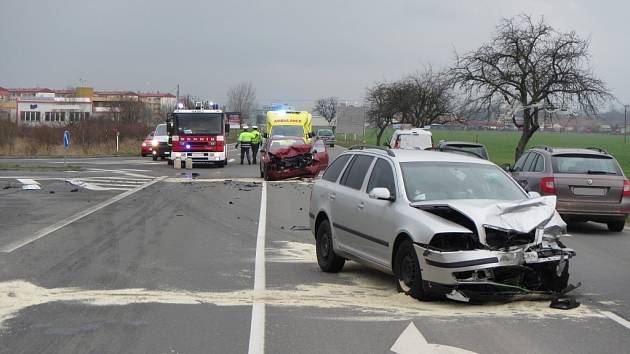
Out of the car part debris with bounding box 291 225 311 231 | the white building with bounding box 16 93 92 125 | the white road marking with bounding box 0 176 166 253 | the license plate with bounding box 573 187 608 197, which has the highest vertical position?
the white building with bounding box 16 93 92 125

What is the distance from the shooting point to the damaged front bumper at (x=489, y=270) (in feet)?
22.5

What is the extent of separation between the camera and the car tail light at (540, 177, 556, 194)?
13.6 meters

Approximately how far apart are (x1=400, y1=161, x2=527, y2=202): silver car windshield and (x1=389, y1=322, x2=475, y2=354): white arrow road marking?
1.96 metres

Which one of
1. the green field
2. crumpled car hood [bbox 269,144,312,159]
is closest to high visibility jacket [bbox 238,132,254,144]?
crumpled car hood [bbox 269,144,312,159]

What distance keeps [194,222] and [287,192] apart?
7212 mm

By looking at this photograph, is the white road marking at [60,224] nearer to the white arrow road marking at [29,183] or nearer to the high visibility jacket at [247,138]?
the white arrow road marking at [29,183]

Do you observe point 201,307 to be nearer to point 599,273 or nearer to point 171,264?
point 171,264

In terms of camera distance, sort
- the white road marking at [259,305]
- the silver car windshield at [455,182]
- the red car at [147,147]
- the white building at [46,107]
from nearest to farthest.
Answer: the white road marking at [259,305] < the silver car windshield at [455,182] < the red car at [147,147] < the white building at [46,107]

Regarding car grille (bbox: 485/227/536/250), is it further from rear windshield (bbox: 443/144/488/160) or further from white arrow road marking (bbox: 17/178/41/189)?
white arrow road marking (bbox: 17/178/41/189)

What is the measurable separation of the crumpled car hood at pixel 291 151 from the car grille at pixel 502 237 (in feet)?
60.3

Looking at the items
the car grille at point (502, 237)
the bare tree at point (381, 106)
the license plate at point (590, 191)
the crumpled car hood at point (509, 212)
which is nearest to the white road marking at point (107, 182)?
the license plate at point (590, 191)

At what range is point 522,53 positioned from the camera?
28312 millimetres

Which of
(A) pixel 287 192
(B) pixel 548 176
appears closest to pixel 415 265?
(B) pixel 548 176

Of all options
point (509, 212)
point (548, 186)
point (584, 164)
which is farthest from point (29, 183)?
point (509, 212)
